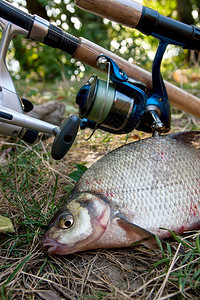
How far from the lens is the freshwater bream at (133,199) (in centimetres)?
145

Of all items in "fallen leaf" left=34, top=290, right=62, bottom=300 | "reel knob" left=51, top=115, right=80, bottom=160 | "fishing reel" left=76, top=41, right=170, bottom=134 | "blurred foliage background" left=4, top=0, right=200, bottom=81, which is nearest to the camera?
"fallen leaf" left=34, top=290, right=62, bottom=300

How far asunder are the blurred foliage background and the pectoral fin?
2.82 metres

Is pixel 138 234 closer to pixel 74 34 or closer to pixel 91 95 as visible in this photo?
pixel 91 95

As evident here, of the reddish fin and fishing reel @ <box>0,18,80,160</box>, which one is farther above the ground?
the reddish fin

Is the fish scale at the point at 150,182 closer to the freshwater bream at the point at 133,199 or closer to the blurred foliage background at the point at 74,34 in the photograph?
the freshwater bream at the point at 133,199

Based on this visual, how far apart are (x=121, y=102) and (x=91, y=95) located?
0.20 metres

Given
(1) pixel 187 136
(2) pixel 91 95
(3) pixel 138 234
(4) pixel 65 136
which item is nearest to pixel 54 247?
(3) pixel 138 234

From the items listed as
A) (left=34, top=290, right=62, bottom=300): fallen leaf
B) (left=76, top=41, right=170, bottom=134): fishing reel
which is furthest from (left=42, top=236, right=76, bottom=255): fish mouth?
(left=76, top=41, right=170, bottom=134): fishing reel

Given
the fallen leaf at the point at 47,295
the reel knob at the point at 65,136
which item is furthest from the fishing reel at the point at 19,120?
the fallen leaf at the point at 47,295

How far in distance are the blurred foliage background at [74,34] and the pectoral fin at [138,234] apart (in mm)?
2816

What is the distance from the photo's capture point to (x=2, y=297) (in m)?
1.15

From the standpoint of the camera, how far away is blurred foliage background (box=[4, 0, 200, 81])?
478 centimetres

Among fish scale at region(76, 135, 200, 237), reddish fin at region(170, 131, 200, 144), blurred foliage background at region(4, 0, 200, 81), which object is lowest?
blurred foliage background at region(4, 0, 200, 81)

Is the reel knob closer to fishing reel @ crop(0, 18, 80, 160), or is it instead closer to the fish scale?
fishing reel @ crop(0, 18, 80, 160)
